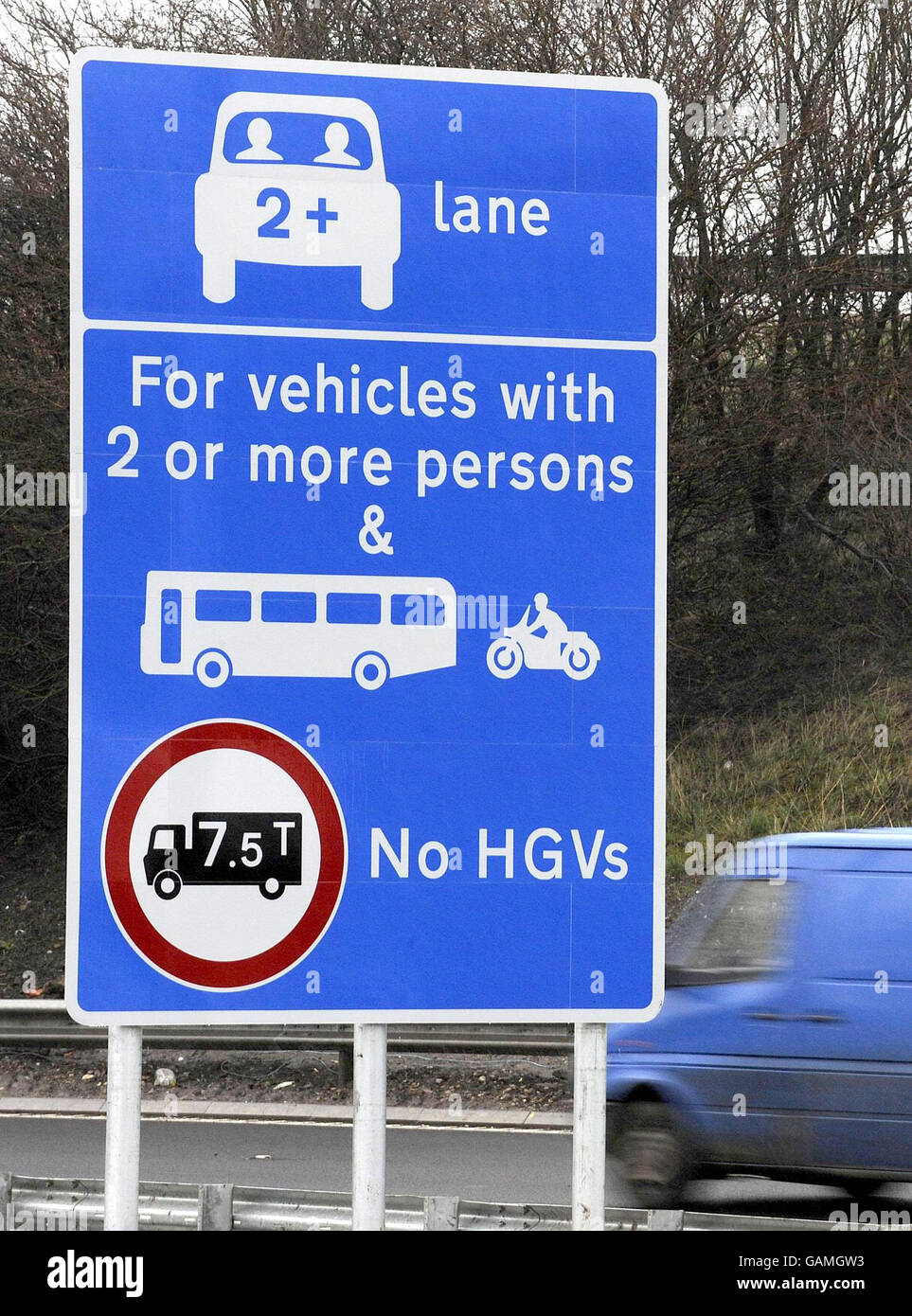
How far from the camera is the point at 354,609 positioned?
337 cm

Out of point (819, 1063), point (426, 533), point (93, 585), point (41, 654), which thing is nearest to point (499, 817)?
point (426, 533)

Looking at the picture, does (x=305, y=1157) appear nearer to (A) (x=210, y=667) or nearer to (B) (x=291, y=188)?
(A) (x=210, y=667)

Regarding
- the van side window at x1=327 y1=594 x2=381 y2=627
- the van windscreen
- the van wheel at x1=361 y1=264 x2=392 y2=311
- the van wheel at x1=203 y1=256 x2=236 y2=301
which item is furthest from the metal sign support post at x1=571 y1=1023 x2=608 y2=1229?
the van windscreen

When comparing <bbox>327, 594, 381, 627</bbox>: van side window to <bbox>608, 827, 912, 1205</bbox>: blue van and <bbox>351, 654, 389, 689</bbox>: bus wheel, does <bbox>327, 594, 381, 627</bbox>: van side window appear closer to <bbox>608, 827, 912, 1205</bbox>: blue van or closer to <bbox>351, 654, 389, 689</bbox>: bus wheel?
<bbox>351, 654, 389, 689</bbox>: bus wheel

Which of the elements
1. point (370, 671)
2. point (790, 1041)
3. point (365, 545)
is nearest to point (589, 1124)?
point (370, 671)

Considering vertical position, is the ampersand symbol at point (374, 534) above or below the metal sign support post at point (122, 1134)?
above

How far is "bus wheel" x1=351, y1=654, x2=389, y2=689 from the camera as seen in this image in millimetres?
3377

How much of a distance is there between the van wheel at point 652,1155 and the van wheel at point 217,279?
15.6 ft

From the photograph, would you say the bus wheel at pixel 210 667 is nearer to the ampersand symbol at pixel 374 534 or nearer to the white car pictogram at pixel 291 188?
the ampersand symbol at pixel 374 534

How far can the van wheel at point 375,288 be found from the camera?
11.2ft

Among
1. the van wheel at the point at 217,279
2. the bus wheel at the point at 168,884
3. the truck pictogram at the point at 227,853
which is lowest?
the bus wheel at the point at 168,884

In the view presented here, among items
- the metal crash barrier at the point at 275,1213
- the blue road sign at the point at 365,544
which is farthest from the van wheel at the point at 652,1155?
the blue road sign at the point at 365,544

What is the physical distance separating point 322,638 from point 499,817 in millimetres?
593

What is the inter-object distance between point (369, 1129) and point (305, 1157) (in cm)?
600
